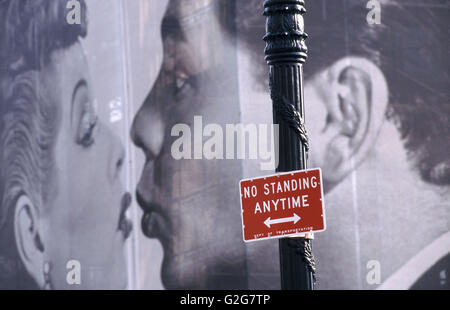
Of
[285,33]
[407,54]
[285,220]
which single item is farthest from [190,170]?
[285,220]

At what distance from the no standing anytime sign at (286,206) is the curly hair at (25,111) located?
12583 millimetres

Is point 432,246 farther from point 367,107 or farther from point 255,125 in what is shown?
point 255,125

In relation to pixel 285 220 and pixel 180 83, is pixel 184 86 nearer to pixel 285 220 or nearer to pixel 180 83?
pixel 180 83

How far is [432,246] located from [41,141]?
7907 mm

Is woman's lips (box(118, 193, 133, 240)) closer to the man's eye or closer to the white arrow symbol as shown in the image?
the man's eye

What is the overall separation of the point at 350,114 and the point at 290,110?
Answer: 1142 centimetres

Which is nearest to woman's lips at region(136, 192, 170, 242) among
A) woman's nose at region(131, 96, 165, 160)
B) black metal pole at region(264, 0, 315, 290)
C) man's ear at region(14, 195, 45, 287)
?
woman's nose at region(131, 96, 165, 160)

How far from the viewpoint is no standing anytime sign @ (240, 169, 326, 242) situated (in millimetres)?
5629

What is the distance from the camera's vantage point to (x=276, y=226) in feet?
18.6

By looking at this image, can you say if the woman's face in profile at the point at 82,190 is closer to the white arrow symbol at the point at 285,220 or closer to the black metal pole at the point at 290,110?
the black metal pole at the point at 290,110

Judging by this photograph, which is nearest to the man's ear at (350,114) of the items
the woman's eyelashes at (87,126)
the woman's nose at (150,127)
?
the woman's nose at (150,127)

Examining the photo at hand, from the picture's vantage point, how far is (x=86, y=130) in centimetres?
1761

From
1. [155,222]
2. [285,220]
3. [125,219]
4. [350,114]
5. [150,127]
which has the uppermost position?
[350,114]

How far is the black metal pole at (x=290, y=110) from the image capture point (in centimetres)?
584
